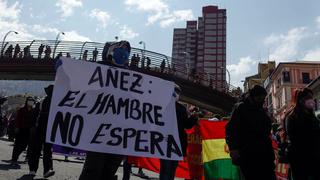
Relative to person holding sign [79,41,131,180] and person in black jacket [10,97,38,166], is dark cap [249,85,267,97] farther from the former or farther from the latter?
person in black jacket [10,97,38,166]

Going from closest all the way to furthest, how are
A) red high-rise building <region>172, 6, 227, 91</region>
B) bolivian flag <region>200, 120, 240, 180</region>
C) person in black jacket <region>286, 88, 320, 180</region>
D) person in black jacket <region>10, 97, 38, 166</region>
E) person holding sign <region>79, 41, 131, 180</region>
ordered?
person holding sign <region>79, 41, 131, 180</region> < person in black jacket <region>286, 88, 320, 180</region> < bolivian flag <region>200, 120, 240, 180</region> < person in black jacket <region>10, 97, 38, 166</region> < red high-rise building <region>172, 6, 227, 91</region>

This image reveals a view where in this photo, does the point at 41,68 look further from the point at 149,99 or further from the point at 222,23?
the point at 222,23

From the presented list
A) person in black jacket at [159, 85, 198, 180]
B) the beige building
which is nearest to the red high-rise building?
the beige building

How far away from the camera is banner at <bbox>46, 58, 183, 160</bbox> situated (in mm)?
4469

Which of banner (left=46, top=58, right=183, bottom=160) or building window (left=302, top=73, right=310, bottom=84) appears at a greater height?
building window (left=302, top=73, right=310, bottom=84)

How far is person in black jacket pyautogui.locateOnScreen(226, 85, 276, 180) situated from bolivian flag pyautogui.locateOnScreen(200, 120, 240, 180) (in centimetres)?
244

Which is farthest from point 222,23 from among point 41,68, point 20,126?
point 20,126

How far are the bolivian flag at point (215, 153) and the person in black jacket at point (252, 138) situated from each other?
8.00 feet

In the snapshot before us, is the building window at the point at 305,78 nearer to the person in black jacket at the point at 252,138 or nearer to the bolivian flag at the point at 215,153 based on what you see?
the bolivian flag at the point at 215,153

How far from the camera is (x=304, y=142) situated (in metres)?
5.50

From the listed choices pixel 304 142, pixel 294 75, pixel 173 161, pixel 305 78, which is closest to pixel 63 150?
pixel 173 161

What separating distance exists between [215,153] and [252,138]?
2.88 m

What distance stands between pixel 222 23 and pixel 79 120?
381 ft

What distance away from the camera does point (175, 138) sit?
16.3ft
